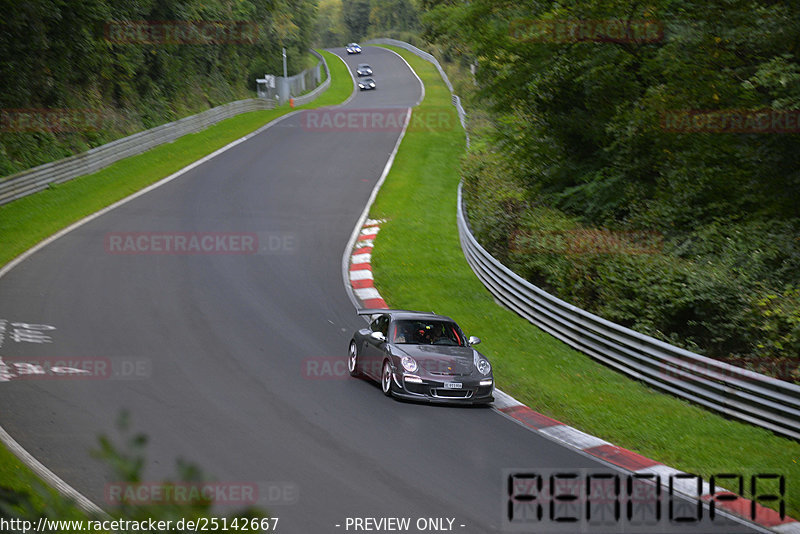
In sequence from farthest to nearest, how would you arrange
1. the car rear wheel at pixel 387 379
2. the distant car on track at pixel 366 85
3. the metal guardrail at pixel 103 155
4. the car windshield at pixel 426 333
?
the distant car on track at pixel 366 85 → the metal guardrail at pixel 103 155 → the car windshield at pixel 426 333 → the car rear wheel at pixel 387 379

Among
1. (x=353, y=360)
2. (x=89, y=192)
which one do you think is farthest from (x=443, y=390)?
(x=89, y=192)

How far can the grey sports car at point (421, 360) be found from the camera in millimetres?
12680

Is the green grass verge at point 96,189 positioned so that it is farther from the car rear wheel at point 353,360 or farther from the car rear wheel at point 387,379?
the car rear wheel at point 387,379

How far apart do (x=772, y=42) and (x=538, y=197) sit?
8.98 meters

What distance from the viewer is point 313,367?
14.5 m

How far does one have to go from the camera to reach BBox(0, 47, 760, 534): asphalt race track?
360 inches

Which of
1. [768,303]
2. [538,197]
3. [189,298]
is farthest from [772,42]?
[189,298]

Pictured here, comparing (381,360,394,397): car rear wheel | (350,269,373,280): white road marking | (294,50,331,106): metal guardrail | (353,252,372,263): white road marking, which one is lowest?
(294,50,331,106): metal guardrail

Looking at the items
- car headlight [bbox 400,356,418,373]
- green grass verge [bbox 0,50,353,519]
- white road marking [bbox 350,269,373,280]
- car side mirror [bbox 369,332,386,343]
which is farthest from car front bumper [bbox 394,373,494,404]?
white road marking [bbox 350,269,373,280]

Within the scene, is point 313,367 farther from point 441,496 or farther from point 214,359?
point 441,496

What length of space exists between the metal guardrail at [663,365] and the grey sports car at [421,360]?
2.85 m

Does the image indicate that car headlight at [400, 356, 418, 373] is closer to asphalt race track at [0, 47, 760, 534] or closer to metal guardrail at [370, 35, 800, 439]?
asphalt race track at [0, 47, 760, 534]
